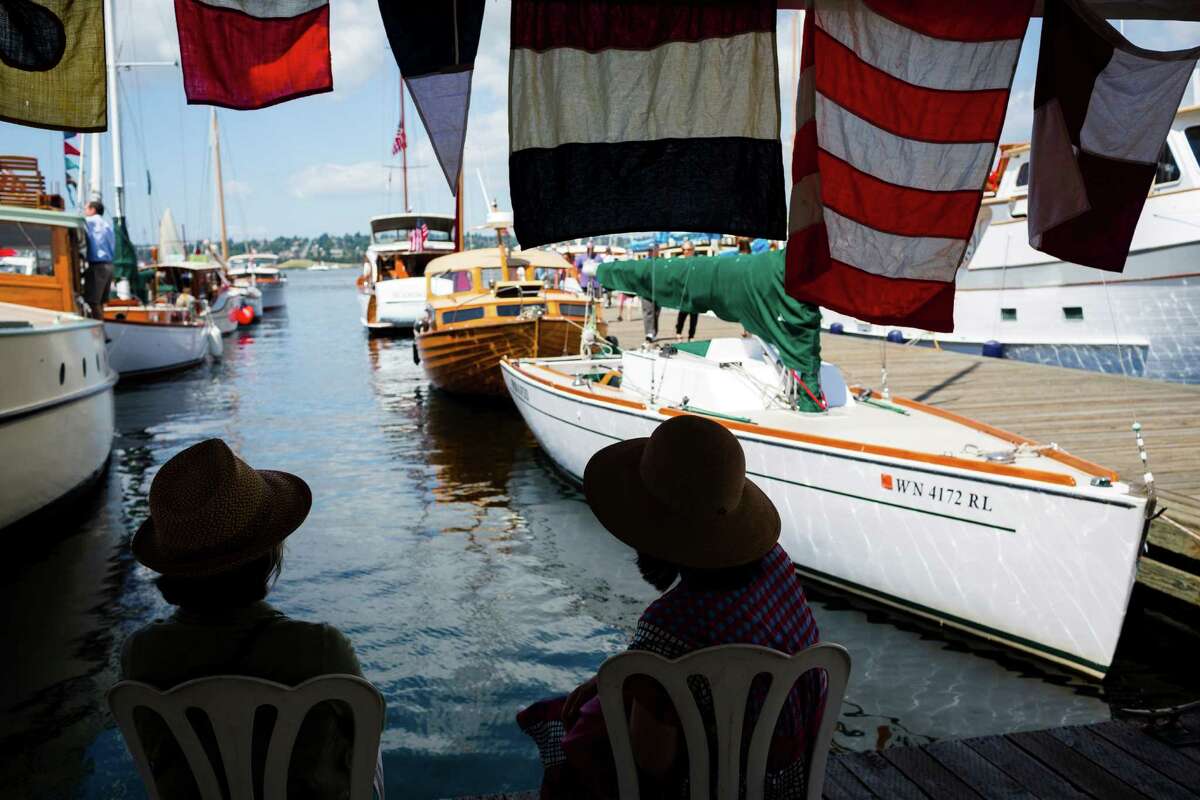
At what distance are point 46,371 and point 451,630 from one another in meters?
5.27

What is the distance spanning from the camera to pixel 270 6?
292 centimetres

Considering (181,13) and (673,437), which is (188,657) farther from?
(181,13)

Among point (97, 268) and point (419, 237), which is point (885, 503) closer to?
point (97, 268)

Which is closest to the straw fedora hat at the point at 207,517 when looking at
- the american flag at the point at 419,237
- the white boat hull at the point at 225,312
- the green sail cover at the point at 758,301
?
the green sail cover at the point at 758,301

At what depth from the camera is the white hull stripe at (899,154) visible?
3191 mm

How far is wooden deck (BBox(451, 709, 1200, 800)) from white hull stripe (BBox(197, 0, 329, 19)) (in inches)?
109

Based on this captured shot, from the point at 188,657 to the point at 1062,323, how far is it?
18.4 meters

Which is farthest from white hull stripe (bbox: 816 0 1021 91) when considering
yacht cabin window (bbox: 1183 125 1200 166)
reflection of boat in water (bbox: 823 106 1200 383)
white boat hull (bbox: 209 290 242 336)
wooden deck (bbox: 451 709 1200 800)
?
white boat hull (bbox: 209 290 242 336)

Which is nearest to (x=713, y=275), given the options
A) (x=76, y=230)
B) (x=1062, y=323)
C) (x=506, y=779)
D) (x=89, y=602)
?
(x=506, y=779)

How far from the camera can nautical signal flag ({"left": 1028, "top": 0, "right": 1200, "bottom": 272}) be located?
3.17 m

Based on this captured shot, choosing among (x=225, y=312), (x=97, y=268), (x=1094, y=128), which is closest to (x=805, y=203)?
(x=1094, y=128)

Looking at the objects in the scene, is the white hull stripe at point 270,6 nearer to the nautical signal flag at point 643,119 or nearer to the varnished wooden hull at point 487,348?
the nautical signal flag at point 643,119

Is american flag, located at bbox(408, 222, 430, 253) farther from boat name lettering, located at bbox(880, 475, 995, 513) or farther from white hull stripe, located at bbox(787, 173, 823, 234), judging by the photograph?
white hull stripe, located at bbox(787, 173, 823, 234)

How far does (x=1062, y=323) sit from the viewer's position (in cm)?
1728
